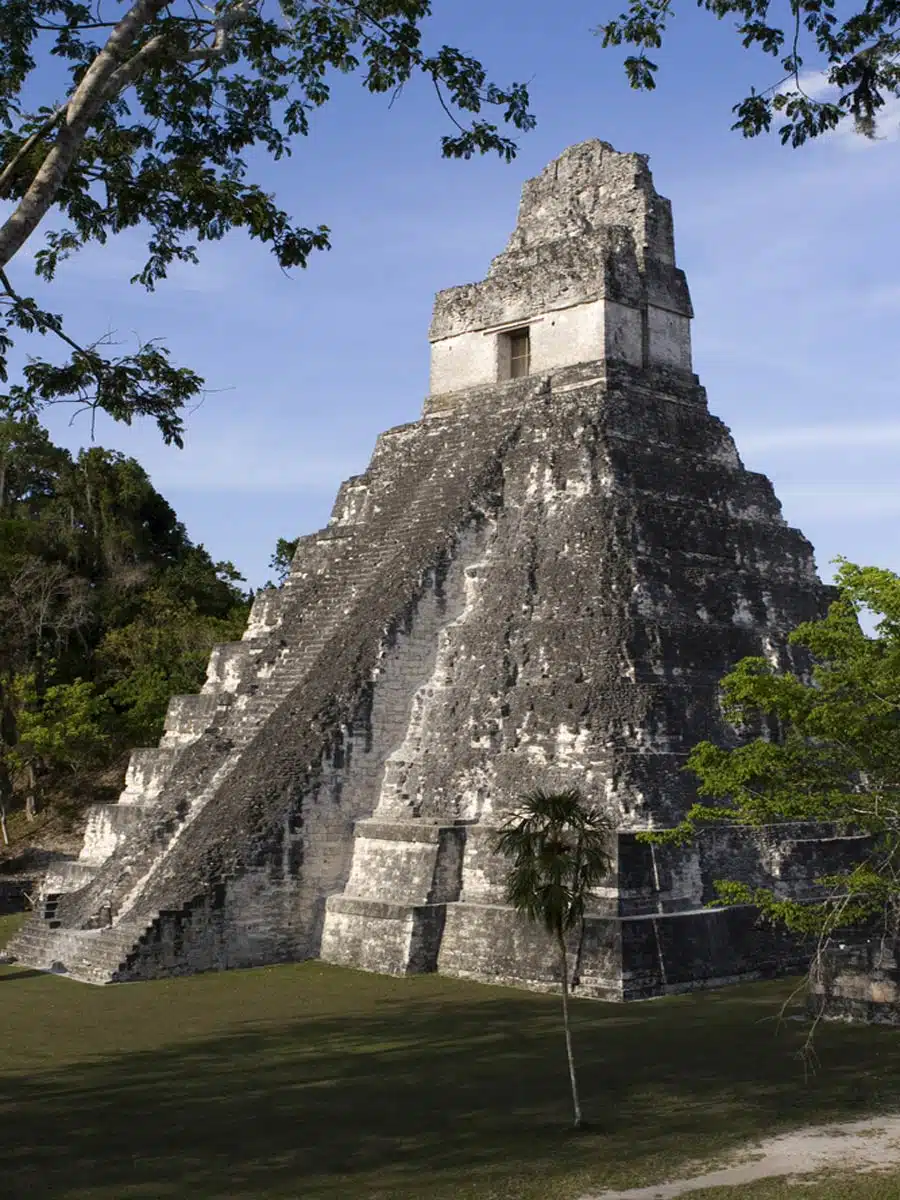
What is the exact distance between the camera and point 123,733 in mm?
28812

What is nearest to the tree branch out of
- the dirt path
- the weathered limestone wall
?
the dirt path

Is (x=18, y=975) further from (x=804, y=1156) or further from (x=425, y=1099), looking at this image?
(x=804, y=1156)

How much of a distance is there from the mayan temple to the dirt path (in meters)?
4.48

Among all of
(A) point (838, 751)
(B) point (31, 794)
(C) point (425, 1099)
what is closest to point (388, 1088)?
(C) point (425, 1099)

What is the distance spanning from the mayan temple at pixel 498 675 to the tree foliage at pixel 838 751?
3.80m

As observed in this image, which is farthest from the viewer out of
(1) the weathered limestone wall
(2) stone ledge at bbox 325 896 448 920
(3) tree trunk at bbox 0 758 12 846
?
(3) tree trunk at bbox 0 758 12 846

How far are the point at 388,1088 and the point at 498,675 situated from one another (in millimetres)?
6629

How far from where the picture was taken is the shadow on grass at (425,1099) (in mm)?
7879

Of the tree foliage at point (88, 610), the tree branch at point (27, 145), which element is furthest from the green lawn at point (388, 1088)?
the tree foliage at point (88, 610)

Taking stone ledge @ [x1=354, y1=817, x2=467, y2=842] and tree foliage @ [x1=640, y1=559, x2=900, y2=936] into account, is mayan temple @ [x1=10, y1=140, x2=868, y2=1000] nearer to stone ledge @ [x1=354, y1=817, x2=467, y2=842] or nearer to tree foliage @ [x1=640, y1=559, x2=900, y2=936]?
stone ledge @ [x1=354, y1=817, x2=467, y2=842]

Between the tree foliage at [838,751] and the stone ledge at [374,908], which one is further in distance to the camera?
the stone ledge at [374,908]

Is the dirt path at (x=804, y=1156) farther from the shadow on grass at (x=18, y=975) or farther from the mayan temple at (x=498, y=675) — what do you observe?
the shadow on grass at (x=18, y=975)

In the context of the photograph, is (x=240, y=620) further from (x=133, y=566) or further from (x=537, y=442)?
(x=537, y=442)

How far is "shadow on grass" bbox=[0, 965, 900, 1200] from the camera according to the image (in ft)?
25.8
